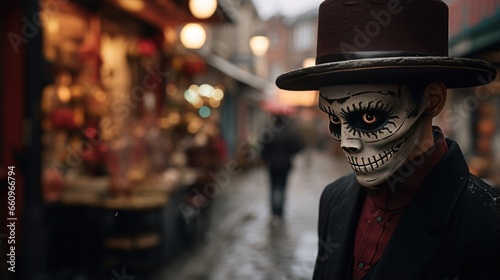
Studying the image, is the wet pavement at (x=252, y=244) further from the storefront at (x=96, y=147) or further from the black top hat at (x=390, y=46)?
the black top hat at (x=390, y=46)

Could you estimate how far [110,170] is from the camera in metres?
6.75

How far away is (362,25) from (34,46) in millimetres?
4354

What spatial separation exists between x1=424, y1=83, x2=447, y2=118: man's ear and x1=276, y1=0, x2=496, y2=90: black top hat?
0.09 ft

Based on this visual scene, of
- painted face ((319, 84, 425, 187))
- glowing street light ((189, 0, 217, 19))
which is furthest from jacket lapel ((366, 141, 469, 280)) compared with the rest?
glowing street light ((189, 0, 217, 19))

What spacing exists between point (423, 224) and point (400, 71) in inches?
19.3

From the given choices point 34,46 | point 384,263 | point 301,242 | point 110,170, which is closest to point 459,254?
point 384,263

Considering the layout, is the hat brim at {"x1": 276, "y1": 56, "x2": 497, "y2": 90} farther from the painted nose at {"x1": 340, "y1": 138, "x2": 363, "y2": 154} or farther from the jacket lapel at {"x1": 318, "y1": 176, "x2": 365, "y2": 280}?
the jacket lapel at {"x1": 318, "y1": 176, "x2": 365, "y2": 280}

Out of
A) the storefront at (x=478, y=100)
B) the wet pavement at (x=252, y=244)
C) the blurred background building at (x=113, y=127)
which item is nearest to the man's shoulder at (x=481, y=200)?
the blurred background building at (x=113, y=127)

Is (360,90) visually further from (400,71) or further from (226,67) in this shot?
(226,67)

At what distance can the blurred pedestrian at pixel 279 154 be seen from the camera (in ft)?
32.8

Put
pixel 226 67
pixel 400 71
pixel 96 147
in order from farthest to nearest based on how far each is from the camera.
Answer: pixel 226 67, pixel 96 147, pixel 400 71

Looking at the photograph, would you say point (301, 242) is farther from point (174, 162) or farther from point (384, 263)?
point (384, 263)

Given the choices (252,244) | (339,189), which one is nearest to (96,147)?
(252,244)

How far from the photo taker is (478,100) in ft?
34.3
